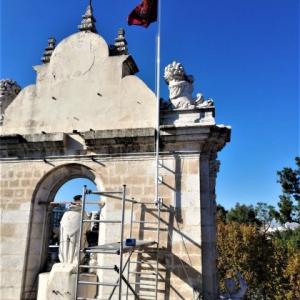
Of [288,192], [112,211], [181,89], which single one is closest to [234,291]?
[112,211]

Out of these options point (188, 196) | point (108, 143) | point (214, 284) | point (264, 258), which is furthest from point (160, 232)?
point (264, 258)

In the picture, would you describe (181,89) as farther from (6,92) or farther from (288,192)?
(288,192)

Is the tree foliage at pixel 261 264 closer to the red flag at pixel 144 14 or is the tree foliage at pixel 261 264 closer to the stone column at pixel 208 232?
the stone column at pixel 208 232

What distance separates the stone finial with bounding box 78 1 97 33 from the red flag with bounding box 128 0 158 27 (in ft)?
3.59

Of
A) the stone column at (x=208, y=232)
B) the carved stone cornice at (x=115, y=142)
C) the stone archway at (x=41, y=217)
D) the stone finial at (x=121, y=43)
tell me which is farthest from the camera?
the stone finial at (x=121, y=43)

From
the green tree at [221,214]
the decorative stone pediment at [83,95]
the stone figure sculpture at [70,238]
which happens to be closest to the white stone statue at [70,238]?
the stone figure sculpture at [70,238]

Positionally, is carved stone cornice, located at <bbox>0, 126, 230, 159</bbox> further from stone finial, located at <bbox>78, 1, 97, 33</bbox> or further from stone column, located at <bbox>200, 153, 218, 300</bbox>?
stone finial, located at <bbox>78, 1, 97, 33</bbox>

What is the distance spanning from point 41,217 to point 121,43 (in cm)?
470

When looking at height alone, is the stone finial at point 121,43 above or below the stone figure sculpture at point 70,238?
above

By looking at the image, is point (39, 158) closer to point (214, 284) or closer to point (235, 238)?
point (214, 284)

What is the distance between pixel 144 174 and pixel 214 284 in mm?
2651

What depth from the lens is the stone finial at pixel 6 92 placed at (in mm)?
8984

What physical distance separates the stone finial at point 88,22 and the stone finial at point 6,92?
2402mm

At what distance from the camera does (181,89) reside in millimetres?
7805
